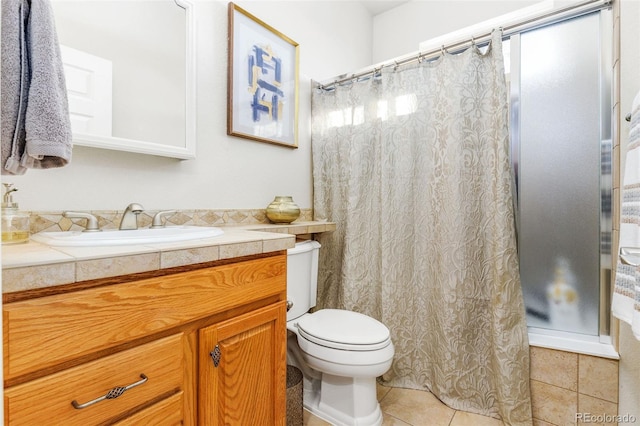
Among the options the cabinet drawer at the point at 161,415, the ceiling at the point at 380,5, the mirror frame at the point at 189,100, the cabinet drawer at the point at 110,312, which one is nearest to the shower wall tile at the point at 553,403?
the cabinet drawer at the point at 110,312

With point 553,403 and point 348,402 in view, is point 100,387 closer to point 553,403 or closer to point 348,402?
point 348,402

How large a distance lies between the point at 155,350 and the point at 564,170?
172 cm

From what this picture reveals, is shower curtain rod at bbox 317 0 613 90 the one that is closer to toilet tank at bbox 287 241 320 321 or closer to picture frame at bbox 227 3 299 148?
picture frame at bbox 227 3 299 148

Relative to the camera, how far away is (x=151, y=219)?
50.8 inches

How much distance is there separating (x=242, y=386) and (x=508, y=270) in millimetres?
1212

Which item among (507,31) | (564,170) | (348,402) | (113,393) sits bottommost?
(348,402)

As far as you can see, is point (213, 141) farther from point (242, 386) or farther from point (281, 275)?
point (242, 386)

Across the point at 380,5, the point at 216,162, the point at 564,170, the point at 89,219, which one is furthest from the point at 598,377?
the point at 380,5

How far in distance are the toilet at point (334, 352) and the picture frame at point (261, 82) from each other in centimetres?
68

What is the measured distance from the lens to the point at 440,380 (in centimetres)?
160

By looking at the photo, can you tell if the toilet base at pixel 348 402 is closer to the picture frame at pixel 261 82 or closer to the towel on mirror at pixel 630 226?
the towel on mirror at pixel 630 226

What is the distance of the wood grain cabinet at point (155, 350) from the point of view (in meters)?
0.59

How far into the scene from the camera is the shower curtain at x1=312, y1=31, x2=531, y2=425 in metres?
1.44

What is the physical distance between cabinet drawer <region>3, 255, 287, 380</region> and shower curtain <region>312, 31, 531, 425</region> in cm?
101
